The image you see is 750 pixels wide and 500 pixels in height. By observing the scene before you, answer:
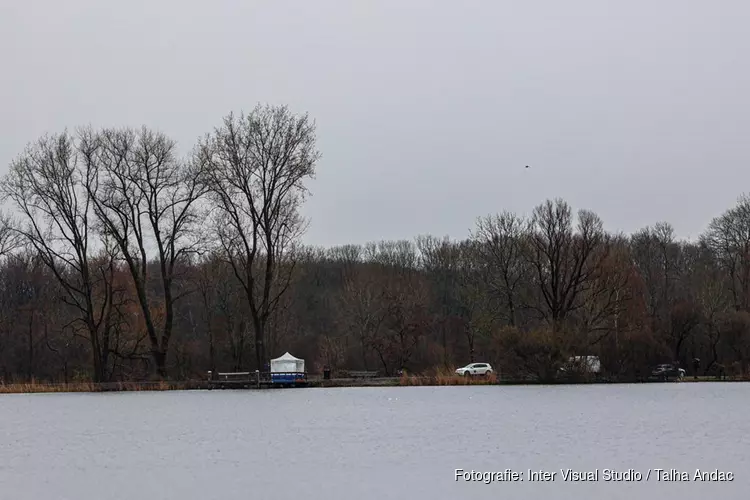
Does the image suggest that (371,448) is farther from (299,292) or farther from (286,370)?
(299,292)

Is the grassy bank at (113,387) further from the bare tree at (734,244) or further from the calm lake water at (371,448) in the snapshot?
the bare tree at (734,244)

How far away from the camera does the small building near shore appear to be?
185ft

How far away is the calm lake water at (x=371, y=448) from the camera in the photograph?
1697cm

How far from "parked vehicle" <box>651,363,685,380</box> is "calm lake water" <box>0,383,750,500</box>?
2033 centimetres

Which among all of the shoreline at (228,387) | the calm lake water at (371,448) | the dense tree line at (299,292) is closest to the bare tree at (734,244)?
the dense tree line at (299,292)

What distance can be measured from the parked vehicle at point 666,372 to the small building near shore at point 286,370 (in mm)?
24195

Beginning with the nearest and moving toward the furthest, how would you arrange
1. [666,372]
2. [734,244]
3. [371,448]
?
[371,448], [666,372], [734,244]

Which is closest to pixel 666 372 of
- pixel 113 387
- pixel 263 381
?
pixel 263 381

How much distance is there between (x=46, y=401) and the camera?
46500 mm

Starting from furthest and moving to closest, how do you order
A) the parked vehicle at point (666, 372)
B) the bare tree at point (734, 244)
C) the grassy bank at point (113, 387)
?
the bare tree at point (734, 244), the parked vehicle at point (666, 372), the grassy bank at point (113, 387)

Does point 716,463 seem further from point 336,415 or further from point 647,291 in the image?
point 647,291

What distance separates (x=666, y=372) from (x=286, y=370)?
87.0 ft

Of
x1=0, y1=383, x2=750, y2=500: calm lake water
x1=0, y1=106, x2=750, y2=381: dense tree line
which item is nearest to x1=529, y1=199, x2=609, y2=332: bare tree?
x1=0, y1=106, x2=750, y2=381: dense tree line

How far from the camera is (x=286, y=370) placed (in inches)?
2249
